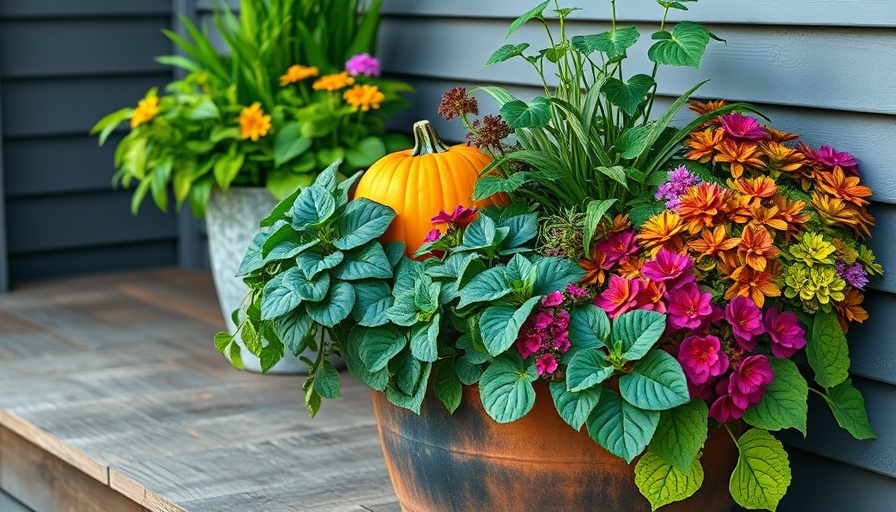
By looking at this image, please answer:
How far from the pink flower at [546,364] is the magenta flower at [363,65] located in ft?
4.51

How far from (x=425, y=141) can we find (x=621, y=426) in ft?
2.15

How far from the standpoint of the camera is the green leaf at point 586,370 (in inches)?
56.4

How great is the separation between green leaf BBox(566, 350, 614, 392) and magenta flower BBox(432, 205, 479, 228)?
0.30 meters

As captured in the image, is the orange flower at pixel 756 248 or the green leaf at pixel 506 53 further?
the green leaf at pixel 506 53

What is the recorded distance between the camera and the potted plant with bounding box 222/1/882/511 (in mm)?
1480

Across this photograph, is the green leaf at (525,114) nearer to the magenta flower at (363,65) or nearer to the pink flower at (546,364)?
the pink flower at (546,364)

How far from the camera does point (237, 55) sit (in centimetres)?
273

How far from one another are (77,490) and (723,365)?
1.35 meters

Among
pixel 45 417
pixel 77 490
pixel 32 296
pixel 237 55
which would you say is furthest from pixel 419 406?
pixel 32 296

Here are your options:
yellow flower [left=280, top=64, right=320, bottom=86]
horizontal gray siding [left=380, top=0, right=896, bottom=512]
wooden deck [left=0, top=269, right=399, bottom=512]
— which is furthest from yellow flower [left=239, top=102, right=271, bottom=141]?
horizontal gray siding [left=380, top=0, right=896, bottom=512]

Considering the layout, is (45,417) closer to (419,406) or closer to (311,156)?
(311,156)

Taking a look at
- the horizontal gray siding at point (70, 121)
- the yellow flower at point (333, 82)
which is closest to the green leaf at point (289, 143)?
the yellow flower at point (333, 82)

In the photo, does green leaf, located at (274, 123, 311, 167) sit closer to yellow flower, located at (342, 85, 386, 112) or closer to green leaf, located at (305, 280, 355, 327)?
yellow flower, located at (342, 85, 386, 112)

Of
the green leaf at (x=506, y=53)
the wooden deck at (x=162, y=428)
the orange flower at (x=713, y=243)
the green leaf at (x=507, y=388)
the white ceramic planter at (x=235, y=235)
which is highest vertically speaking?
the green leaf at (x=506, y=53)
